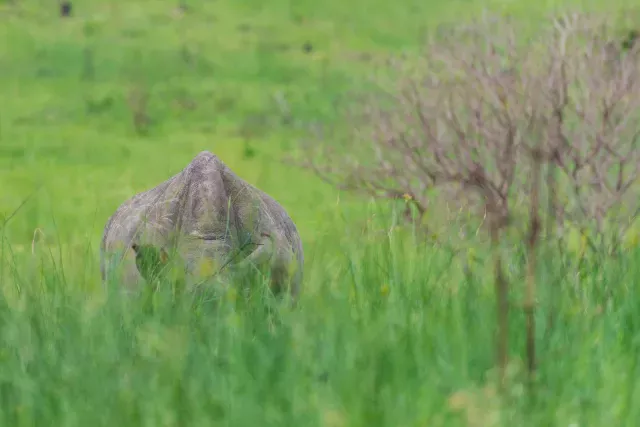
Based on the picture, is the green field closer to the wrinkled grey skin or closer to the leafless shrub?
the wrinkled grey skin

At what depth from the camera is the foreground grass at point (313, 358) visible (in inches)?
141

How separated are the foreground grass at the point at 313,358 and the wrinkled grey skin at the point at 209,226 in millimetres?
449

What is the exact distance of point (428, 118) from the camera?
37.5 ft

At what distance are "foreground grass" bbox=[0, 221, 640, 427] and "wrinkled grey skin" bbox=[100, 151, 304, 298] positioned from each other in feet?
1.47

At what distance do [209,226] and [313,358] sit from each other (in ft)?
5.35

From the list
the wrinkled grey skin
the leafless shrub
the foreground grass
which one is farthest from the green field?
the leafless shrub

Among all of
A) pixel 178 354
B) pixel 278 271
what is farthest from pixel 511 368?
pixel 278 271

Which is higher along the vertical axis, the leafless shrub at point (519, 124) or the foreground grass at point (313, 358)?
the leafless shrub at point (519, 124)

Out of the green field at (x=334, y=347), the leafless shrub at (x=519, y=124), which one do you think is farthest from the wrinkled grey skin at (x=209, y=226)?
the leafless shrub at (x=519, y=124)

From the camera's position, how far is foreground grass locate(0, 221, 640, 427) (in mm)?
3592

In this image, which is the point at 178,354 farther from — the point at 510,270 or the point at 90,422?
the point at 510,270

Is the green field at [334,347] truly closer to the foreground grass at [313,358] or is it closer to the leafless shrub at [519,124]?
the foreground grass at [313,358]

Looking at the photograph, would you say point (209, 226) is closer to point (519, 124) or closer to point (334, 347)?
point (334, 347)

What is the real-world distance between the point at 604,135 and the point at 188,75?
15.0m
